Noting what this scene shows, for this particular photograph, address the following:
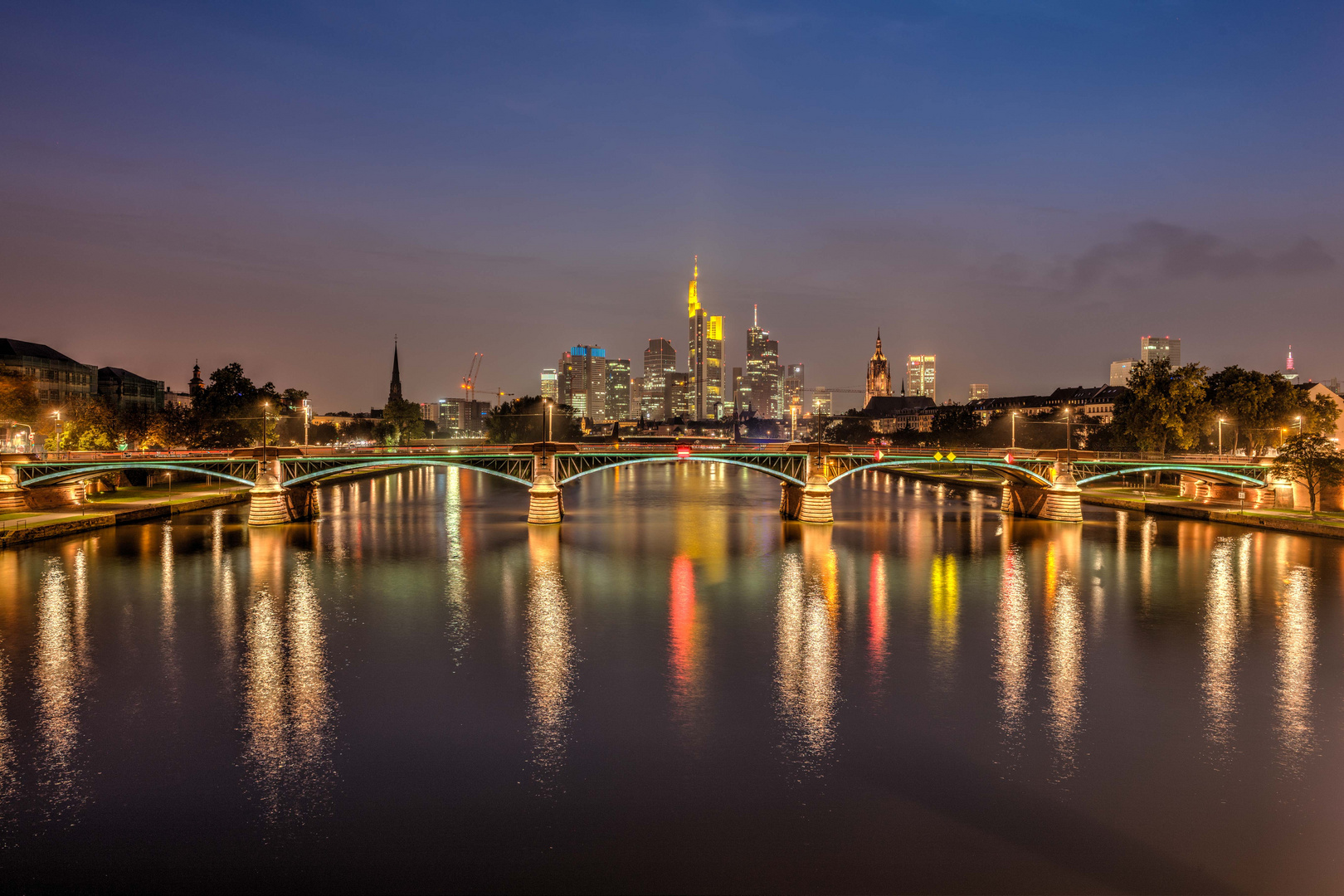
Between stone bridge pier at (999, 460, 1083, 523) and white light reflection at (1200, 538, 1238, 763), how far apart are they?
24537mm

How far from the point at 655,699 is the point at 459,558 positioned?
33.9 meters

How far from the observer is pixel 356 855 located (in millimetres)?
17906

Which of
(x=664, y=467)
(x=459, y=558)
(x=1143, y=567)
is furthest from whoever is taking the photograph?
(x=664, y=467)

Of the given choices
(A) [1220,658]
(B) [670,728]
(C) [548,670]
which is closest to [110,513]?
(C) [548,670]

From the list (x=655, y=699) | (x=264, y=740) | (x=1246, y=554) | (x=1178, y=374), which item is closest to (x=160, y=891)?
(x=264, y=740)

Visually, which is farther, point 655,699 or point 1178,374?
point 1178,374

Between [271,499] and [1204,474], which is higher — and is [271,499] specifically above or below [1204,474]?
below

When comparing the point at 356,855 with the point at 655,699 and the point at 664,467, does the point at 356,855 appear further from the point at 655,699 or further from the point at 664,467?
the point at 664,467

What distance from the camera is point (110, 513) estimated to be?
238 ft

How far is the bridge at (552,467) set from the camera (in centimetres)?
7344

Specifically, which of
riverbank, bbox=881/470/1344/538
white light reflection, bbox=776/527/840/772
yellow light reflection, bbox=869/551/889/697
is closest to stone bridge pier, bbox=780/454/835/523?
yellow light reflection, bbox=869/551/889/697

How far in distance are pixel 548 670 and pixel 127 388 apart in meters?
163

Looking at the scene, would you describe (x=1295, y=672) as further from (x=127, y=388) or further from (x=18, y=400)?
(x=127, y=388)

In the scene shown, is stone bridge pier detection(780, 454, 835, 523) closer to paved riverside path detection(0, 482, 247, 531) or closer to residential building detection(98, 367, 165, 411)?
paved riverside path detection(0, 482, 247, 531)
